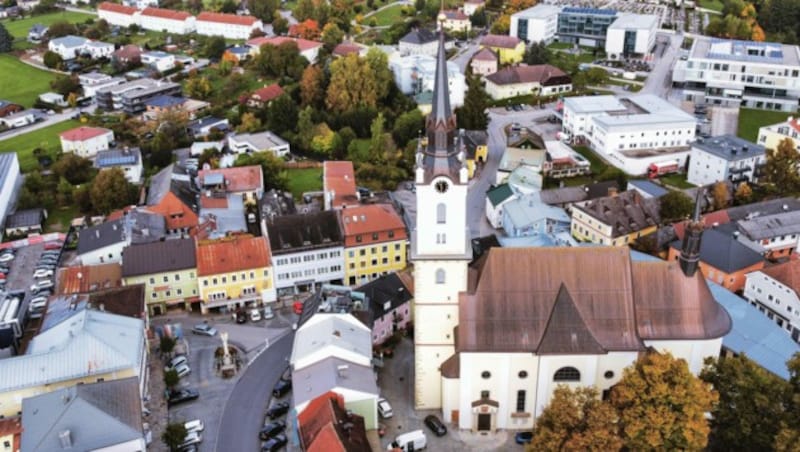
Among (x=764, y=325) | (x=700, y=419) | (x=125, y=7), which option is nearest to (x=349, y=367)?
(x=700, y=419)

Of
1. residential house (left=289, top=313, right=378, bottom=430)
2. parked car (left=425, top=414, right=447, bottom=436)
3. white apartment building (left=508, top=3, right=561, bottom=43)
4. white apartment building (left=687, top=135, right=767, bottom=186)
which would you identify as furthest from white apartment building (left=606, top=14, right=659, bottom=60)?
parked car (left=425, top=414, right=447, bottom=436)

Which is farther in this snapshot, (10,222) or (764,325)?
(10,222)

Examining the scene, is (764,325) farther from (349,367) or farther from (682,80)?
(682,80)

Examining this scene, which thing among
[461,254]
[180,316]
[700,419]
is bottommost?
[180,316]

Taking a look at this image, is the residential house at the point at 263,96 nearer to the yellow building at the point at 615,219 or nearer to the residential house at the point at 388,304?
the yellow building at the point at 615,219

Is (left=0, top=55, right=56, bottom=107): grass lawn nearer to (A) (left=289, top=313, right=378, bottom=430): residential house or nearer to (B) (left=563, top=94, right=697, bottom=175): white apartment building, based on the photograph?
(B) (left=563, top=94, right=697, bottom=175): white apartment building

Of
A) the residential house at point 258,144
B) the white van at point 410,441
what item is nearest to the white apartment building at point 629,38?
the residential house at point 258,144
